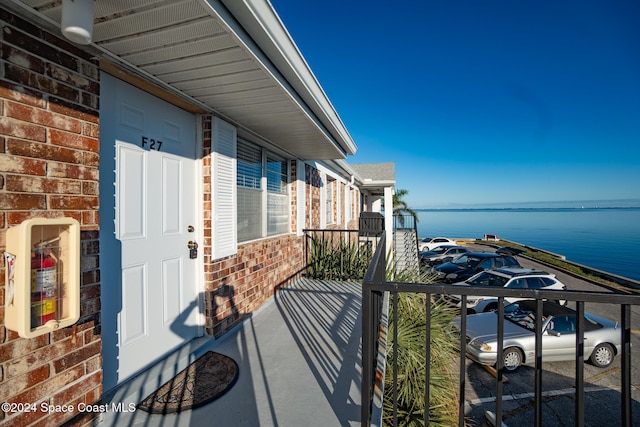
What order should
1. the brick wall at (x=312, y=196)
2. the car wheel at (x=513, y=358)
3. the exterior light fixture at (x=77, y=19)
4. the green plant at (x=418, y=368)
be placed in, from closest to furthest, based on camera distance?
the exterior light fixture at (x=77, y=19) < the green plant at (x=418, y=368) < the car wheel at (x=513, y=358) < the brick wall at (x=312, y=196)

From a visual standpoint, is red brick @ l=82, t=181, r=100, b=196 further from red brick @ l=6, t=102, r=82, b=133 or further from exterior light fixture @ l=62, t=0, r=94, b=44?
exterior light fixture @ l=62, t=0, r=94, b=44

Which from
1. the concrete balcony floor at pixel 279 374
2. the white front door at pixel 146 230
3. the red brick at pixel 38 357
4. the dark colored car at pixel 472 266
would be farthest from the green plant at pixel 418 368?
the dark colored car at pixel 472 266

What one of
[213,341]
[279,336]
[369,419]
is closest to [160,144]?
[213,341]

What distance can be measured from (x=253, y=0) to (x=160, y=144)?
4.92 feet

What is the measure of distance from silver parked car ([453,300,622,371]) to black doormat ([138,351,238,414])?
14.0ft

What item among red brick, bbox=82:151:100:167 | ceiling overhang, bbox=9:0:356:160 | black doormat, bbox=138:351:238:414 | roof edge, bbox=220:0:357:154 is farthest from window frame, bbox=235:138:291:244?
red brick, bbox=82:151:100:167

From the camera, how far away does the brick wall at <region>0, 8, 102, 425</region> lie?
1.41m

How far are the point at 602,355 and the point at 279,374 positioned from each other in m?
6.65

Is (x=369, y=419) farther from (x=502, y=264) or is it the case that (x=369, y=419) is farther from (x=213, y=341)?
(x=502, y=264)

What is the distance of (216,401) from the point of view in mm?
2086

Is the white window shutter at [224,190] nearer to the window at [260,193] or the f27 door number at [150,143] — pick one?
the window at [260,193]

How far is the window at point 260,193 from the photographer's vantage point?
12.3 ft

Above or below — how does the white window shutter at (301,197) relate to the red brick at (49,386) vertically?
above

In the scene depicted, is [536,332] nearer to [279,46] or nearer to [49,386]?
[279,46]
